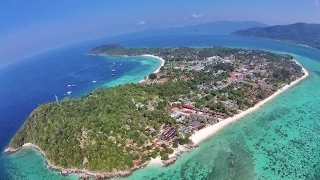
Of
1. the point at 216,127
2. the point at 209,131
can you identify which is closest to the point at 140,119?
the point at 209,131

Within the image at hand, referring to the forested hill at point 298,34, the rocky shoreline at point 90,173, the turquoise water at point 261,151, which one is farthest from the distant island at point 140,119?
the forested hill at point 298,34

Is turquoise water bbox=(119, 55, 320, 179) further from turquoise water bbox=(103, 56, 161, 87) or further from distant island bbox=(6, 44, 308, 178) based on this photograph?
→ turquoise water bbox=(103, 56, 161, 87)

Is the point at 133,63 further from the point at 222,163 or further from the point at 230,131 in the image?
the point at 222,163

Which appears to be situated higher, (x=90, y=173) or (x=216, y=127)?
(x=216, y=127)

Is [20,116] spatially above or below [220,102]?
below

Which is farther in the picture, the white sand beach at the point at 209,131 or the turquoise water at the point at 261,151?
the white sand beach at the point at 209,131

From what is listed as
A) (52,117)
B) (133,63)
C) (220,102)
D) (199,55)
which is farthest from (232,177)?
(133,63)

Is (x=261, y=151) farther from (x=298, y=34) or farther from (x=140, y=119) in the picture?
(x=298, y=34)

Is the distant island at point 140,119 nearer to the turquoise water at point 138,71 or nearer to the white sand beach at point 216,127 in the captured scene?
the white sand beach at point 216,127
